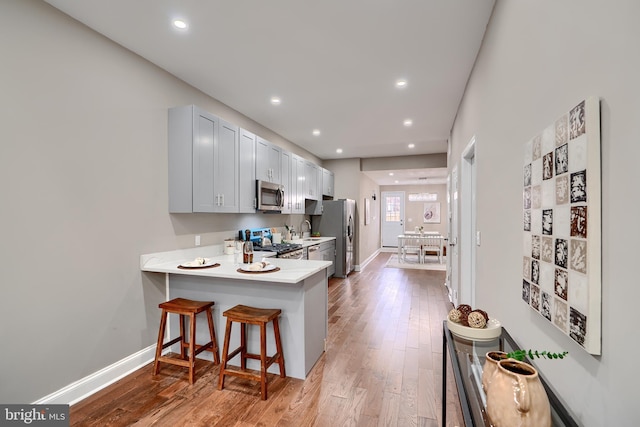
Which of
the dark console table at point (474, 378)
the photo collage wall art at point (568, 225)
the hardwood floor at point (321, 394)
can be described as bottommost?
the hardwood floor at point (321, 394)

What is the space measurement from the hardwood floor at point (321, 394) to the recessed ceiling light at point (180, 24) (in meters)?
2.81

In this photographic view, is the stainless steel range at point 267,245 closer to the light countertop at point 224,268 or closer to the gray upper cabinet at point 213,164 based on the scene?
the gray upper cabinet at point 213,164

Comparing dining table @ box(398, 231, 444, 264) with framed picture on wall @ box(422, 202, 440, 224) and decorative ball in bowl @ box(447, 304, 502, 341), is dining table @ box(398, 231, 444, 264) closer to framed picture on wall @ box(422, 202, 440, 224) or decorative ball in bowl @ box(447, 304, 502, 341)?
framed picture on wall @ box(422, 202, 440, 224)

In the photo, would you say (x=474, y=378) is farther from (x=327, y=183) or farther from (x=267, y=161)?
(x=327, y=183)

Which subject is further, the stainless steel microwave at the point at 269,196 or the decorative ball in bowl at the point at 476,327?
the stainless steel microwave at the point at 269,196

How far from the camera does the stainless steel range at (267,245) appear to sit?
4216mm

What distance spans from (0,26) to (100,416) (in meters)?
2.57

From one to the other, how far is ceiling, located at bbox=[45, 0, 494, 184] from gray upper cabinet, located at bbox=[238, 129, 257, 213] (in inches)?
19.2

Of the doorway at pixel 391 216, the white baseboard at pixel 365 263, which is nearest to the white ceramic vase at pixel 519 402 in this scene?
the white baseboard at pixel 365 263

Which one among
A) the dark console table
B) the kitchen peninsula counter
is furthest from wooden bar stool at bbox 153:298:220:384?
the dark console table

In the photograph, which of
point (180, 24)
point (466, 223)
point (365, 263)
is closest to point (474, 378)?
point (466, 223)

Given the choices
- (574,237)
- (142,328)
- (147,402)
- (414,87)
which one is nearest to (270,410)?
(147,402)

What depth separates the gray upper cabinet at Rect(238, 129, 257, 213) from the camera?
372 cm

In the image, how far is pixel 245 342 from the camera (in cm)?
261
